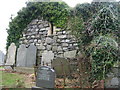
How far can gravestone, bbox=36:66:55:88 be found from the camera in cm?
478

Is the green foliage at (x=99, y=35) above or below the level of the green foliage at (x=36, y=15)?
below

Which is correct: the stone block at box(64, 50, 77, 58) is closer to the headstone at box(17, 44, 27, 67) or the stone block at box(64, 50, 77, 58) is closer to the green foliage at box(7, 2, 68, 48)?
the green foliage at box(7, 2, 68, 48)

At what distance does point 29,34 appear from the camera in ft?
26.5

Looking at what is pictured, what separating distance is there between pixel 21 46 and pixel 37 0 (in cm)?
221

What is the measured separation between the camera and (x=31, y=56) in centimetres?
748

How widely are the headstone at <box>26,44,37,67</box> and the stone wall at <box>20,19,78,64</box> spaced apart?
0.55 ft

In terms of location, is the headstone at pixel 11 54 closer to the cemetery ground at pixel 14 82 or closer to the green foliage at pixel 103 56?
the cemetery ground at pixel 14 82

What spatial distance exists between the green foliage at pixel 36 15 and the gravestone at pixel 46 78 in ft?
8.60

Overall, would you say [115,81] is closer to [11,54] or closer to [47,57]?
[47,57]

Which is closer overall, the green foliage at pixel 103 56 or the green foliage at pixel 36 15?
the green foliage at pixel 103 56

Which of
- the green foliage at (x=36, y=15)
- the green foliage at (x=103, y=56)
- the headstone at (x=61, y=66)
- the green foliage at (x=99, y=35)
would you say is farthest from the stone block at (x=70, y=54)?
the green foliage at (x=103, y=56)

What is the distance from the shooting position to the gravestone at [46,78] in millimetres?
4779

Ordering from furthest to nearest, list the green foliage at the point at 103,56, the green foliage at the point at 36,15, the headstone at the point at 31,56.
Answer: the headstone at the point at 31,56, the green foliage at the point at 36,15, the green foliage at the point at 103,56

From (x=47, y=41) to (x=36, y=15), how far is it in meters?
1.46
